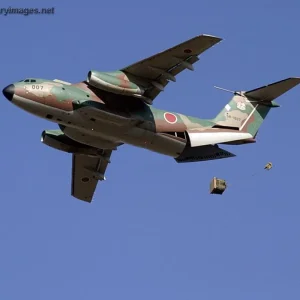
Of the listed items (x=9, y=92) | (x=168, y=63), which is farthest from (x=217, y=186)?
(x=9, y=92)

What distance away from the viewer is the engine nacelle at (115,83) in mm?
36125

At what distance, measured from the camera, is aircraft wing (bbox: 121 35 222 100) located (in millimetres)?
35438

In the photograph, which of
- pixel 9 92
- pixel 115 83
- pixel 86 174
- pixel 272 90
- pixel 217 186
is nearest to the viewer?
pixel 9 92

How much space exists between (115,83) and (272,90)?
7073 mm

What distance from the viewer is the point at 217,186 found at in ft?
125

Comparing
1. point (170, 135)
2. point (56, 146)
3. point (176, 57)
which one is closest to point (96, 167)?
point (56, 146)

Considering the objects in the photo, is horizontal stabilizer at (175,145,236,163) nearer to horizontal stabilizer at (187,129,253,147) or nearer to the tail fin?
horizontal stabilizer at (187,129,253,147)

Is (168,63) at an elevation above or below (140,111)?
above

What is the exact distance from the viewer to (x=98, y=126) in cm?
3681

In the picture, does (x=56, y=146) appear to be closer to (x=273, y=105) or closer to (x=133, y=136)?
(x=133, y=136)

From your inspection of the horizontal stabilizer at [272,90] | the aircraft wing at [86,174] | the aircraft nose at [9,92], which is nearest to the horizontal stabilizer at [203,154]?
the horizontal stabilizer at [272,90]

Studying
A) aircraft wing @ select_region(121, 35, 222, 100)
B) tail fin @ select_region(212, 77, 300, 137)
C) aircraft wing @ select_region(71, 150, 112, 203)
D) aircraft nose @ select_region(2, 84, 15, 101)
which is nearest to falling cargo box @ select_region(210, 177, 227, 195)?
tail fin @ select_region(212, 77, 300, 137)

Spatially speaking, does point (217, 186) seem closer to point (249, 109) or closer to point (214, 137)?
point (214, 137)

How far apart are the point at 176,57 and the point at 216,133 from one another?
4180mm
